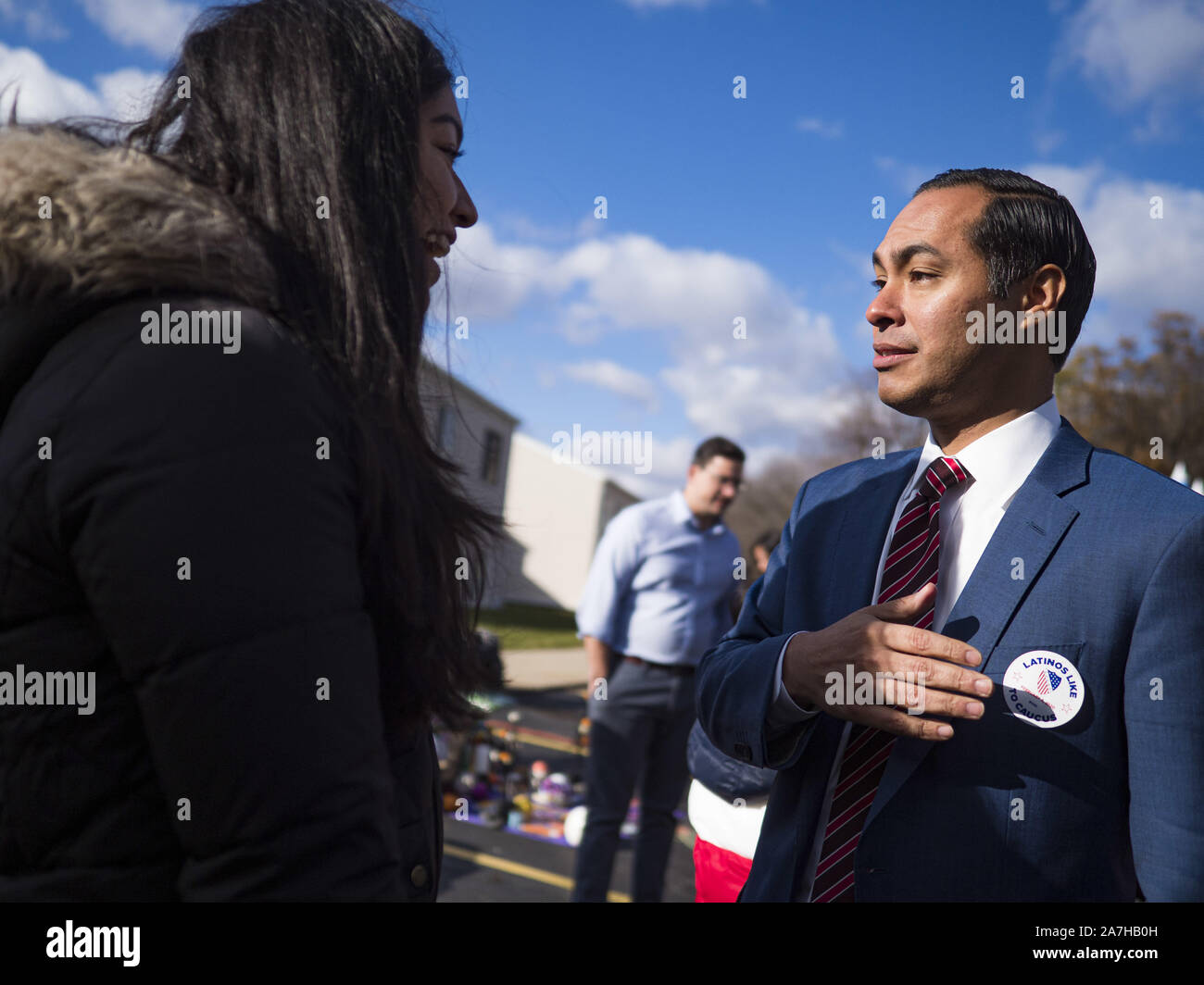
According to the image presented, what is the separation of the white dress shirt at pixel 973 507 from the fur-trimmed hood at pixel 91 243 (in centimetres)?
135

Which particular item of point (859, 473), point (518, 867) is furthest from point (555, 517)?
point (859, 473)

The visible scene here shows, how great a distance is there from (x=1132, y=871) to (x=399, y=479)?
165 centimetres

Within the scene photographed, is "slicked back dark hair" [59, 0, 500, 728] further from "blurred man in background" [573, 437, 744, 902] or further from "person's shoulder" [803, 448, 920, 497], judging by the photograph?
"blurred man in background" [573, 437, 744, 902]

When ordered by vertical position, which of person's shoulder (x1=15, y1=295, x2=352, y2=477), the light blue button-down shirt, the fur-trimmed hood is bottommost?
the light blue button-down shirt

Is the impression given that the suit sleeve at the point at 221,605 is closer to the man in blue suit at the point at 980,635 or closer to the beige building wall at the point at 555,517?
the man in blue suit at the point at 980,635

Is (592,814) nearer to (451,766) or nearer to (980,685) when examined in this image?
(451,766)

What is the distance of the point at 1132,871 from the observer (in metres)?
1.79

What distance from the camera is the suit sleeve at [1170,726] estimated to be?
163 cm

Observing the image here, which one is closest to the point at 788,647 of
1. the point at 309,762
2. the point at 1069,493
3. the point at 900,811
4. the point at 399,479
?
the point at 900,811

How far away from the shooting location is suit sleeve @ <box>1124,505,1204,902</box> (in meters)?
1.63

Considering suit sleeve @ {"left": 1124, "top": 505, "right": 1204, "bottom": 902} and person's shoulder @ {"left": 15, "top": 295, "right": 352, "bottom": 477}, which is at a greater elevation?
person's shoulder @ {"left": 15, "top": 295, "right": 352, "bottom": 477}

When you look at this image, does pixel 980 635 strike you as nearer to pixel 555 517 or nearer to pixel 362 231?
pixel 362 231

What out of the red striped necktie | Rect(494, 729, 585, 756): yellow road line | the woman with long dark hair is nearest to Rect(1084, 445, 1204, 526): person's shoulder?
the red striped necktie
